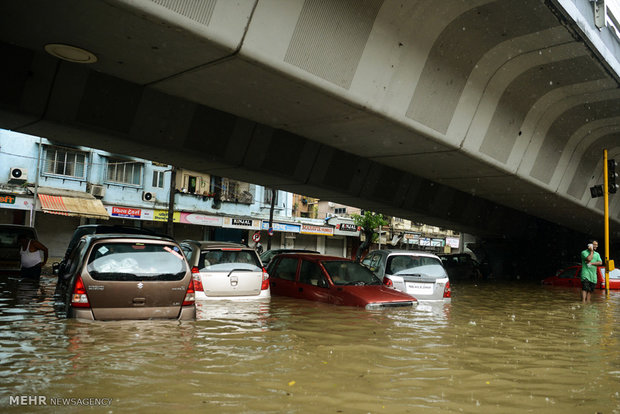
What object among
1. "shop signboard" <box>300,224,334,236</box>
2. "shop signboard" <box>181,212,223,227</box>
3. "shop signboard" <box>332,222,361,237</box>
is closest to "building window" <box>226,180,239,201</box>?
"shop signboard" <box>181,212,223,227</box>

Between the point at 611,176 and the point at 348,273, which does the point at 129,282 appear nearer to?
the point at 348,273

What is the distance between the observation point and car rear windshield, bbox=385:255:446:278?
429 inches

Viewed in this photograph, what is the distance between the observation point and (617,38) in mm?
10852

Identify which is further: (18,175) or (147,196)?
(147,196)

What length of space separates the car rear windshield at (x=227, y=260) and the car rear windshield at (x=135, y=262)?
177cm

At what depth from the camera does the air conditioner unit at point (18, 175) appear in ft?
92.6

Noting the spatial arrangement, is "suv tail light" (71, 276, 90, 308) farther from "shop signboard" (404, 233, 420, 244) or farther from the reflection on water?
"shop signboard" (404, 233, 420, 244)

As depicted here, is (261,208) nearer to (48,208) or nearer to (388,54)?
(48,208)

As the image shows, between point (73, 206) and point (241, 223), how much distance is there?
1343 centimetres

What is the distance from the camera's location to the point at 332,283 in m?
9.65

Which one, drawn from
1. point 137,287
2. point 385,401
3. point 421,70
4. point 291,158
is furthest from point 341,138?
point 385,401

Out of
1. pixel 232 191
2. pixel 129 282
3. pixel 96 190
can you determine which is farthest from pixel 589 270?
pixel 232 191

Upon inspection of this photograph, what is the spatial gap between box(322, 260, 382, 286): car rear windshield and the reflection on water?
0.88 metres

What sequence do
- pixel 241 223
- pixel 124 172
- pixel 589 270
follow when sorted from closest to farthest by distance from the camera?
pixel 589 270 → pixel 124 172 → pixel 241 223
